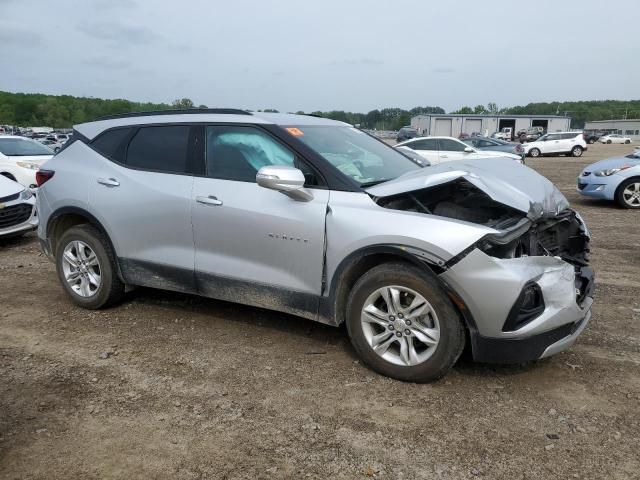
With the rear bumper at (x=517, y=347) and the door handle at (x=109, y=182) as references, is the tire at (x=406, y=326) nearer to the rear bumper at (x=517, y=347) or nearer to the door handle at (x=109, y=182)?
the rear bumper at (x=517, y=347)

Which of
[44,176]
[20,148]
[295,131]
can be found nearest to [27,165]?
[20,148]

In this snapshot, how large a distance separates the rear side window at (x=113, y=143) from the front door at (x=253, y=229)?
934mm

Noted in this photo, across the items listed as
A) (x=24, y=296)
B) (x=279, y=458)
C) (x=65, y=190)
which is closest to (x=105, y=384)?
(x=279, y=458)

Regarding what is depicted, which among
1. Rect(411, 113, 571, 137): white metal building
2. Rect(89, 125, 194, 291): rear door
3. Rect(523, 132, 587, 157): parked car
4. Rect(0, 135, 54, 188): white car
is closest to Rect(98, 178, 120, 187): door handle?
Rect(89, 125, 194, 291): rear door

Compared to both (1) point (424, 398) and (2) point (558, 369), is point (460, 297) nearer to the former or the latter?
(1) point (424, 398)

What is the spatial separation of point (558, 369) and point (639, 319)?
1.48 m

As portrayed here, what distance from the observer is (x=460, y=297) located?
3189mm

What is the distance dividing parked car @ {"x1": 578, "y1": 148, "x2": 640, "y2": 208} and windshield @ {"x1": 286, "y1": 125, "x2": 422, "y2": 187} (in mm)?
8222

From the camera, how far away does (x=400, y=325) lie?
3418 millimetres

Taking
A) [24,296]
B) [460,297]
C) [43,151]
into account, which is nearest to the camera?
[460,297]

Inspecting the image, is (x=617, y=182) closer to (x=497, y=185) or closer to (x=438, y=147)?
(x=438, y=147)

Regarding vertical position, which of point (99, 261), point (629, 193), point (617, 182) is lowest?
point (99, 261)

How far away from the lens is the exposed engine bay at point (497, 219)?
3330 mm

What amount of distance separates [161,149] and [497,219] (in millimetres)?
2771
